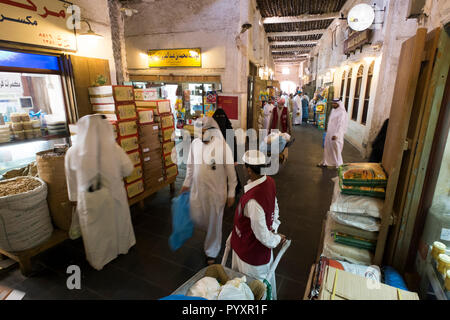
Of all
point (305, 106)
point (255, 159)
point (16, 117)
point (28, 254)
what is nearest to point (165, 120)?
point (16, 117)

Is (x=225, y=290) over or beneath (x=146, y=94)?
beneath

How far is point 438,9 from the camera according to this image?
10.4 feet

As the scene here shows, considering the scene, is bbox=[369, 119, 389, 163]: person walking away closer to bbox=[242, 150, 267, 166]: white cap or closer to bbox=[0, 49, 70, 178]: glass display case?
bbox=[242, 150, 267, 166]: white cap

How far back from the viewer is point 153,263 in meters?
2.91

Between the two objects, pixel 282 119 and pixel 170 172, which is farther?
pixel 282 119

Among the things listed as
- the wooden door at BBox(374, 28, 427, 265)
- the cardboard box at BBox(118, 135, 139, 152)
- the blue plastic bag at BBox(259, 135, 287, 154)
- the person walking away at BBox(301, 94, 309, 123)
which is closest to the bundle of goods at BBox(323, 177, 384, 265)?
the wooden door at BBox(374, 28, 427, 265)

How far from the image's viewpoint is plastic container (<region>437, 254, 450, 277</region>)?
1.54 m

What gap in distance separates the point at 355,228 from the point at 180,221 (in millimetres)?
1793

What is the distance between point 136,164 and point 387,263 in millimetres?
3661

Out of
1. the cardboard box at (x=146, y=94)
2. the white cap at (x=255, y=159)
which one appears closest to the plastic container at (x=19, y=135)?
the cardboard box at (x=146, y=94)

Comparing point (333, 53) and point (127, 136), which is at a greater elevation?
point (333, 53)

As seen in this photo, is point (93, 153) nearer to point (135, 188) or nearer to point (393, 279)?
point (393, 279)

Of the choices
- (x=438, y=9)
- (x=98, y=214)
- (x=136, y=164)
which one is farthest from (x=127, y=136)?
(x=438, y=9)
